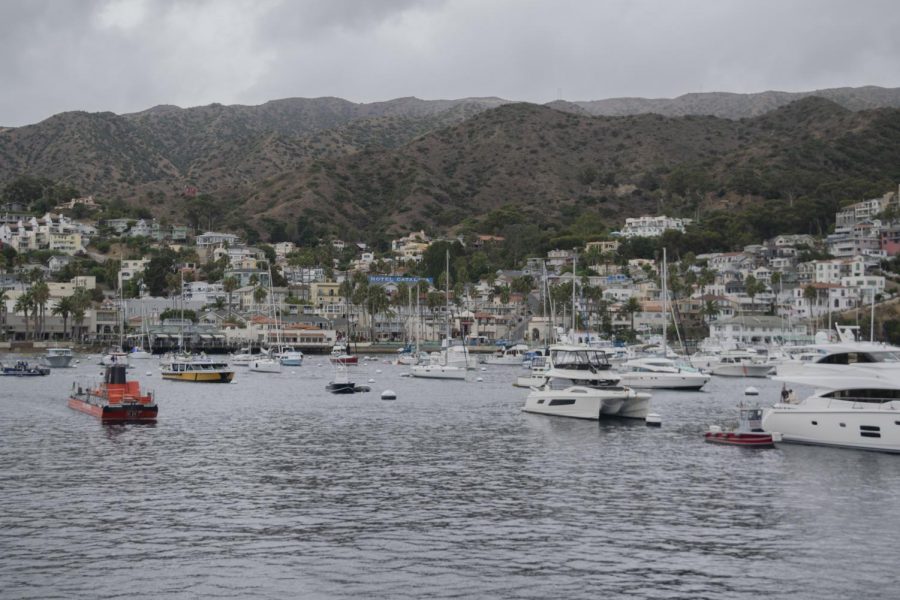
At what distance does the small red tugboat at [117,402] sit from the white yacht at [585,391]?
2494cm

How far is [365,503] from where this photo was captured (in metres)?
37.2

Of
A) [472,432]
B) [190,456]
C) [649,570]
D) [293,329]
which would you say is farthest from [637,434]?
[293,329]

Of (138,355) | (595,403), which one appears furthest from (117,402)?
(138,355)

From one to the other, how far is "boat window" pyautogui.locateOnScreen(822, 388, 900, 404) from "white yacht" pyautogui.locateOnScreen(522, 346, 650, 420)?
51.8 feet

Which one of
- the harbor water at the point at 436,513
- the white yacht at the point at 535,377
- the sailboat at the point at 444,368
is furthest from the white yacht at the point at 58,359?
the harbor water at the point at 436,513

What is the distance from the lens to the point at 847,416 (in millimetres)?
48094

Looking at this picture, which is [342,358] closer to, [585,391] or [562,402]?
[562,402]

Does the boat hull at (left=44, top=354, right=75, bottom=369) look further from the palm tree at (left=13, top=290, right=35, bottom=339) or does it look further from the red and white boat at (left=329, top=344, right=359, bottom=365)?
the palm tree at (left=13, top=290, right=35, bottom=339)

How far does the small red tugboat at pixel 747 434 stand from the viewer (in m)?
51.2

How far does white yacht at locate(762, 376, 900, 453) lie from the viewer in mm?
47250

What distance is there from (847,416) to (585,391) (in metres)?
18.1

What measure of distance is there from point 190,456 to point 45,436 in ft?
42.3

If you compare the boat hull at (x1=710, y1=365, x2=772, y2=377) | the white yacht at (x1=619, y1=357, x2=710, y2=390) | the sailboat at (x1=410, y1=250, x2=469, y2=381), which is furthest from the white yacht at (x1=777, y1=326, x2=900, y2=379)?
the boat hull at (x1=710, y1=365, x2=772, y2=377)

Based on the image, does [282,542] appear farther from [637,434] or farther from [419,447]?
[637,434]
